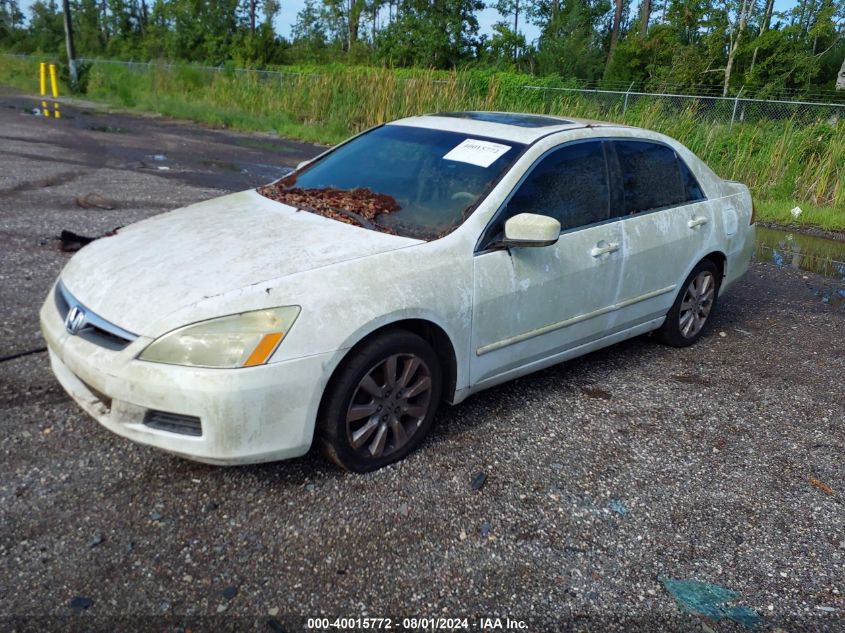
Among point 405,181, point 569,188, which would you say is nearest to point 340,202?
point 405,181

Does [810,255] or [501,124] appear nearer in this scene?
[501,124]

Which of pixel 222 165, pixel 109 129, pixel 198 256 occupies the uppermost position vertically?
pixel 198 256

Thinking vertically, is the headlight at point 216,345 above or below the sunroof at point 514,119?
below

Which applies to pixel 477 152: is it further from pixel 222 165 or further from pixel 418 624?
pixel 222 165

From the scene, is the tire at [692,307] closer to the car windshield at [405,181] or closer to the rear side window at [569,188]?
the rear side window at [569,188]

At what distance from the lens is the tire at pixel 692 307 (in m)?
5.24

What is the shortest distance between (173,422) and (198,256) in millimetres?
809

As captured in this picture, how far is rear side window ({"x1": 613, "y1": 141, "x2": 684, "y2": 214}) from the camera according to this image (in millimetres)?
4664

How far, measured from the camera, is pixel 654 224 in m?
4.75

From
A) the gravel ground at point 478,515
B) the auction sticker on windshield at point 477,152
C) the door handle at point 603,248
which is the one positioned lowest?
the gravel ground at point 478,515

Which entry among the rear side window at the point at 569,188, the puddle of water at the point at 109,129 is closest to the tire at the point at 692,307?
the rear side window at the point at 569,188

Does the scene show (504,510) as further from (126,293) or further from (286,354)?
(126,293)

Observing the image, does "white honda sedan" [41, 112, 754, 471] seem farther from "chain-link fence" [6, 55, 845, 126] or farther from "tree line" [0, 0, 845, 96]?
"tree line" [0, 0, 845, 96]

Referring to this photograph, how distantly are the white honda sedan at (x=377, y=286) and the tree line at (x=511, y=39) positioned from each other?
2212 cm
